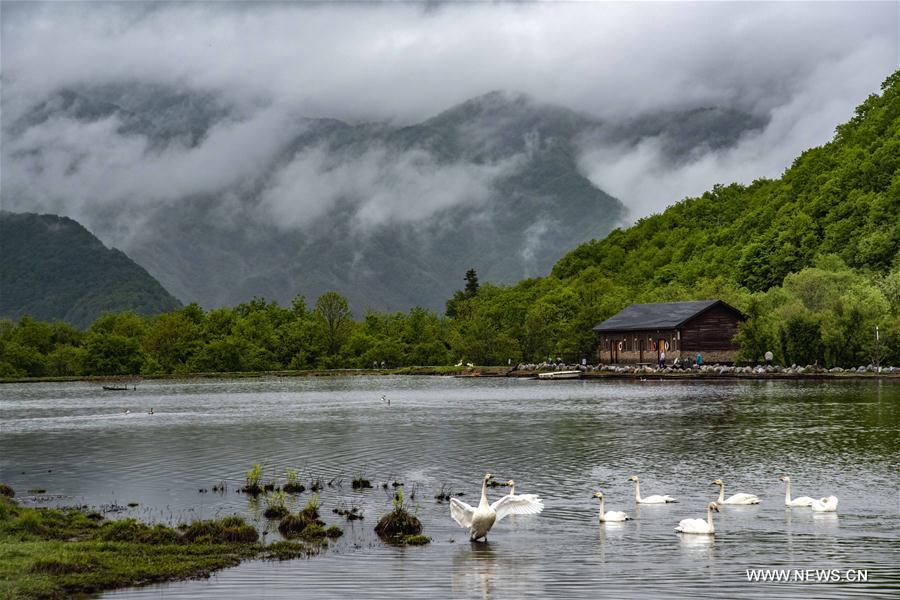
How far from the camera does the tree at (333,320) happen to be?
163 m

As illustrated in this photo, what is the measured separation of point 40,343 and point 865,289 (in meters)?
133

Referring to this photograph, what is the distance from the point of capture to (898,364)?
8638 cm

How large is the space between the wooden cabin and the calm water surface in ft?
128

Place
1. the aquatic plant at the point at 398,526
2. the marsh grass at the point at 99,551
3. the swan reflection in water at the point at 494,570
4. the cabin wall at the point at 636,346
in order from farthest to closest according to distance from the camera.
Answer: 1. the cabin wall at the point at 636,346
2. the aquatic plant at the point at 398,526
3. the swan reflection in water at the point at 494,570
4. the marsh grass at the point at 99,551

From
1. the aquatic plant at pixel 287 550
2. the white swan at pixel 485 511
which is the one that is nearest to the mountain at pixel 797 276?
the white swan at pixel 485 511

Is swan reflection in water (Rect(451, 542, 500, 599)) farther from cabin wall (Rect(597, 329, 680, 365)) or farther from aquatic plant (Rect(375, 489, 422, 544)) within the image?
cabin wall (Rect(597, 329, 680, 365))

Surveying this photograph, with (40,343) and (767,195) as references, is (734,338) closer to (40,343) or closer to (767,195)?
(767,195)

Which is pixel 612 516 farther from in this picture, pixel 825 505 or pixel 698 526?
pixel 825 505

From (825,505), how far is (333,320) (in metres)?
146

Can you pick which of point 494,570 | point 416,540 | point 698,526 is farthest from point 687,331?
point 494,570

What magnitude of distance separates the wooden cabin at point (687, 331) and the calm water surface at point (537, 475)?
128 feet

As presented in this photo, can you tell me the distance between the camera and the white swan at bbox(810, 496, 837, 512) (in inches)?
920

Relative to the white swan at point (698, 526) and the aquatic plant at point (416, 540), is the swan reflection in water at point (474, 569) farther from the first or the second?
the white swan at point (698, 526)

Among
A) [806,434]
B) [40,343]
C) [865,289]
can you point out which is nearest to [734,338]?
[865,289]
